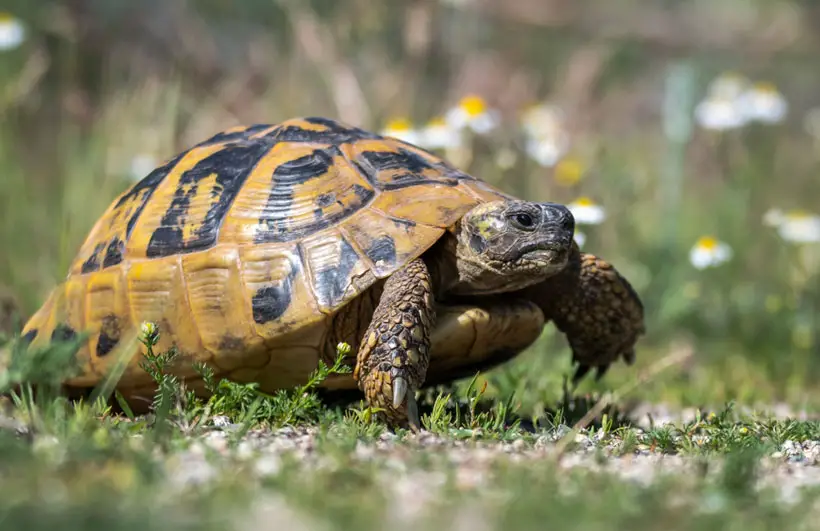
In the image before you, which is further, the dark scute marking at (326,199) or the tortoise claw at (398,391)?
the dark scute marking at (326,199)

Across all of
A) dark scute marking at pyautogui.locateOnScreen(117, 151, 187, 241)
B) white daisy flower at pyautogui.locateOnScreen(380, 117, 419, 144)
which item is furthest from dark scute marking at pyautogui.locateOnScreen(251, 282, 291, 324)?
white daisy flower at pyautogui.locateOnScreen(380, 117, 419, 144)

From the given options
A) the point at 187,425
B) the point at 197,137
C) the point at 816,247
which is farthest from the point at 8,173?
the point at 816,247

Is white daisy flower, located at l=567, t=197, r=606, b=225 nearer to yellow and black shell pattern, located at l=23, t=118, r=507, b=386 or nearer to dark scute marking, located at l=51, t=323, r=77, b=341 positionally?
yellow and black shell pattern, located at l=23, t=118, r=507, b=386

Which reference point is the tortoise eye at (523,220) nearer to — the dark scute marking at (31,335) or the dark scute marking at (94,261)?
the dark scute marking at (94,261)

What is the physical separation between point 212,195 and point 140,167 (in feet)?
9.79

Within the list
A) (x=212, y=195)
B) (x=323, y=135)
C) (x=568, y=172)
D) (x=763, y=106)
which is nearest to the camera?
(x=212, y=195)

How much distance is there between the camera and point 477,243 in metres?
3.78

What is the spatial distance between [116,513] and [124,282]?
204 cm

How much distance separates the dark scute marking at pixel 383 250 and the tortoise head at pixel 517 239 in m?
0.34

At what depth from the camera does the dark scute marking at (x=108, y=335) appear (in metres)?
3.92

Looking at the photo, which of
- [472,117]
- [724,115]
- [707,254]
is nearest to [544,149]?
[472,117]

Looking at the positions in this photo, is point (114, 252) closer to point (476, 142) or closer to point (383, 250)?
point (383, 250)

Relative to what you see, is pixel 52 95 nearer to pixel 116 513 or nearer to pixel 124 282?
pixel 124 282

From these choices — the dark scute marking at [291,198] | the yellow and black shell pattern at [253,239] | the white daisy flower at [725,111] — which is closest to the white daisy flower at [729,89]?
the white daisy flower at [725,111]
